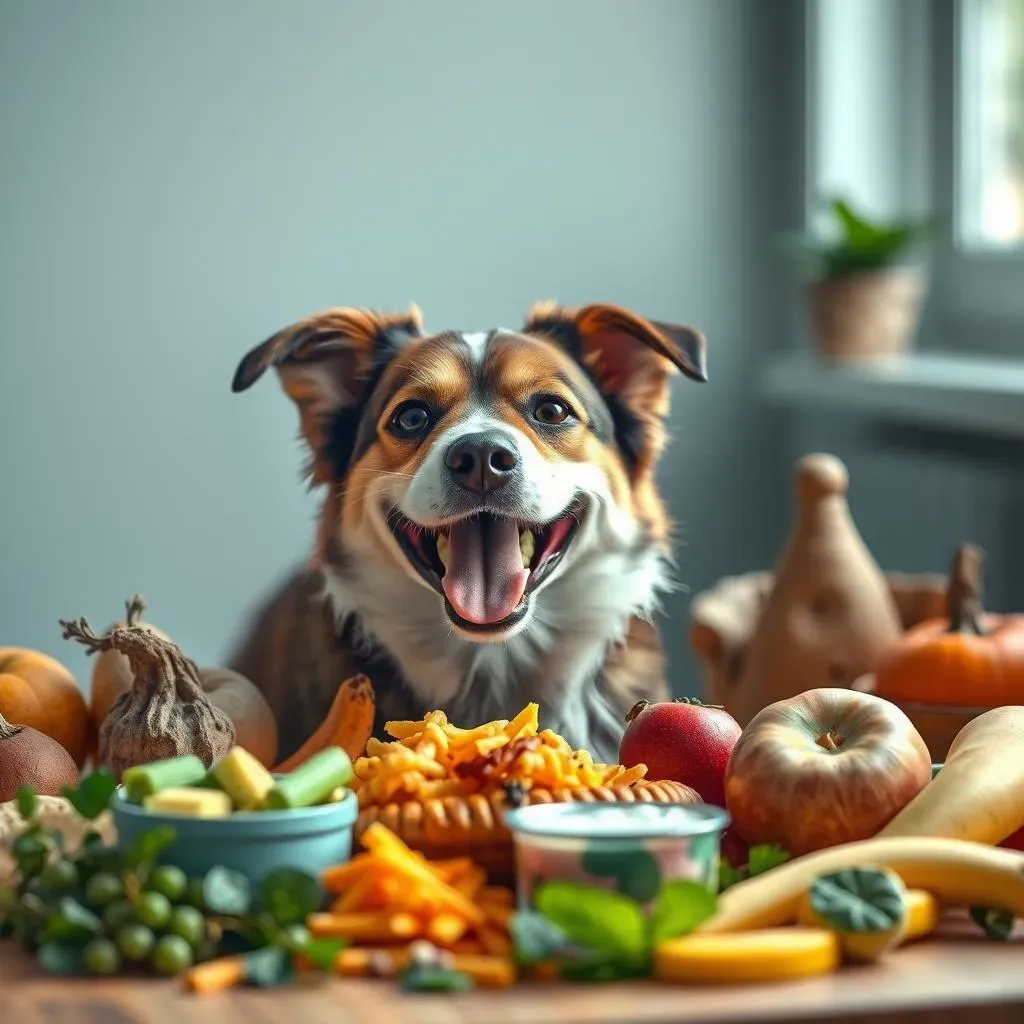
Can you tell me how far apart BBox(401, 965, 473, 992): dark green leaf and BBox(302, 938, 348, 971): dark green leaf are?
Result: 38mm

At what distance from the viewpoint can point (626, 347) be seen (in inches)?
52.3

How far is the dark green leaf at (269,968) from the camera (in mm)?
792

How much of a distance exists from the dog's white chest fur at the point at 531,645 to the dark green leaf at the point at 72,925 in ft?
1.64

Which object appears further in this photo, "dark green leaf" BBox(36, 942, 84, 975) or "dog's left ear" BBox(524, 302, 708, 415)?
"dog's left ear" BBox(524, 302, 708, 415)

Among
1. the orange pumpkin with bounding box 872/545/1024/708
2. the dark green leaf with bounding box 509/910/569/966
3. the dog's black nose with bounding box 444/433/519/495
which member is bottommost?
the orange pumpkin with bounding box 872/545/1024/708

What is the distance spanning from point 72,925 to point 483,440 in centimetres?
49

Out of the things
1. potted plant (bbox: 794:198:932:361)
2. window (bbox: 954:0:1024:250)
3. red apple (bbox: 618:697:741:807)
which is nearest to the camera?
red apple (bbox: 618:697:741:807)

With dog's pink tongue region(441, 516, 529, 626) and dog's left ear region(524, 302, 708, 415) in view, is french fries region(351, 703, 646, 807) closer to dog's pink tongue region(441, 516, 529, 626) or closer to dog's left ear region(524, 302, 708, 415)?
dog's pink tongue region(441, 516, 529, 626)

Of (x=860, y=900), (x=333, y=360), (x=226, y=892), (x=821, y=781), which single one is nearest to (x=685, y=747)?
(x=821, y=781)

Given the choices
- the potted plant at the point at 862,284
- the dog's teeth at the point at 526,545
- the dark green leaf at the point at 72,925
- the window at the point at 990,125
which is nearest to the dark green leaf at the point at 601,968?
the dark green leaf at the point at 72,925

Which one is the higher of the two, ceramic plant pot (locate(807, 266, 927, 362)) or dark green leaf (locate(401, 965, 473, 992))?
ceramic plant pot (locate(807, 266, 927, 362))

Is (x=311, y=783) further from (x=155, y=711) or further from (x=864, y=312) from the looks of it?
(x=864, y=312)

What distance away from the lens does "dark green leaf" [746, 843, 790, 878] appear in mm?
919

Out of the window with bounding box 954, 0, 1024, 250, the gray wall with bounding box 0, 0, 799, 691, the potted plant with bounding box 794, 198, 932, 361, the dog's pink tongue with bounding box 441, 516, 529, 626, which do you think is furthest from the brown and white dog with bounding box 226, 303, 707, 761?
the window with bounding box 954, 0, 1024, 250
